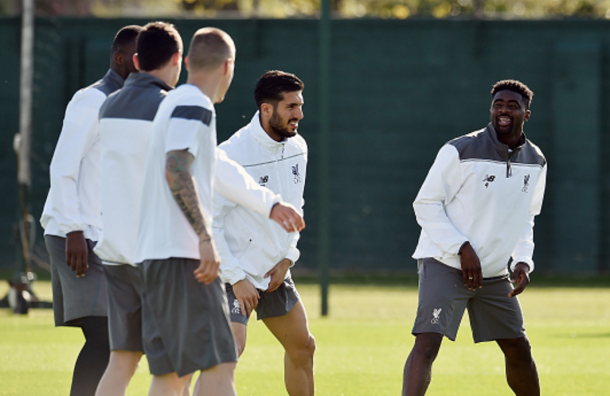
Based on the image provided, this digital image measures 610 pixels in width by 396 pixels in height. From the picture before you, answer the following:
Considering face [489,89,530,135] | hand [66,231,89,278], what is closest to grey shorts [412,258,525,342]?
face [489,89,530,135]

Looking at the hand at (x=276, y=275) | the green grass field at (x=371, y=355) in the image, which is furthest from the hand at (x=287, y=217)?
the green grass field at (x=371, y=355)

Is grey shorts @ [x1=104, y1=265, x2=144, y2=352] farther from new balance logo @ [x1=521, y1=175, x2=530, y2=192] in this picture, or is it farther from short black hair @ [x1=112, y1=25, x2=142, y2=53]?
new balance logo @ [x1=521, y1=175, x2=530, y2=192]

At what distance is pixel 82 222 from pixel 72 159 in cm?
36

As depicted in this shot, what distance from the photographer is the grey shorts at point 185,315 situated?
4773mm

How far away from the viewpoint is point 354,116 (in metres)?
19.5

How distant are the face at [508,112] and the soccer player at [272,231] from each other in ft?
4.07

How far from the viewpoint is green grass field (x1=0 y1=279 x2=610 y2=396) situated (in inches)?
320

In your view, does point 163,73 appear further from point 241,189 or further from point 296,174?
point 296,174

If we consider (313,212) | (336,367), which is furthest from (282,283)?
(313,212)

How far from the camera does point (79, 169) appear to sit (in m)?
6.02

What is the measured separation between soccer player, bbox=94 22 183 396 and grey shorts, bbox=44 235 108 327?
0.76 m

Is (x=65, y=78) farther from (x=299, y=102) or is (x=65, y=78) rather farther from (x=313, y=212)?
(x=299, y=102)

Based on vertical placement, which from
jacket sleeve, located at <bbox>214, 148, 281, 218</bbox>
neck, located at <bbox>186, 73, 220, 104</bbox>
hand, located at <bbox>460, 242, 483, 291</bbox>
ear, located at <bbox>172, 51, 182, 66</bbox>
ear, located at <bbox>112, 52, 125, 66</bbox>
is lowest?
hand, located at <bbox>460, 242, 483, 291</bbox>

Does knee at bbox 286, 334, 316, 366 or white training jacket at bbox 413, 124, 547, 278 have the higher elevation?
white training jacket at bbox 413, 124, 547, 278
